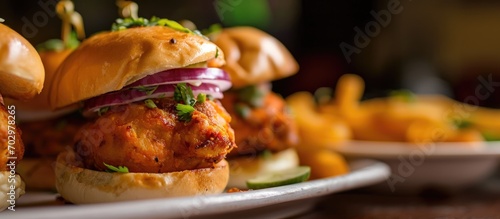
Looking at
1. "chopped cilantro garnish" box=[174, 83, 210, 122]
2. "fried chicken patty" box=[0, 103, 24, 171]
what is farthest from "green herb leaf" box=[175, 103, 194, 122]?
"fried chicken patty" box=[0, 103, 24, 171]

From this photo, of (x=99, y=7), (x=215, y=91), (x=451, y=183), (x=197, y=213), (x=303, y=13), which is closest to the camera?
(x=197, y=213)

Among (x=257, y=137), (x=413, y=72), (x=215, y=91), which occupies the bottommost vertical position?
(x=413, y=72)

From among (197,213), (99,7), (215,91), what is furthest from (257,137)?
(99,7)

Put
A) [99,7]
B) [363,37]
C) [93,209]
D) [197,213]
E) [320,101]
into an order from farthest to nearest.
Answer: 1. [363,37]
2. [99,7]
3. [320,101]
4. [197,213]
5. [93,209]

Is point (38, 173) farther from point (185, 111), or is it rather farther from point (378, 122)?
point (378, 122)

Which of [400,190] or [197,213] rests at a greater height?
[197,213]

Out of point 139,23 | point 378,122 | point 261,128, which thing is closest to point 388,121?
point 378,122

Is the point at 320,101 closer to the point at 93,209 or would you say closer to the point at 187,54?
the point at 187,54
